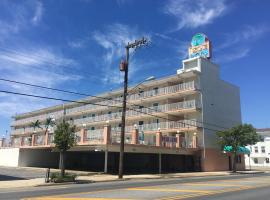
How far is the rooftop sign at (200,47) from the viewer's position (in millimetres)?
48219

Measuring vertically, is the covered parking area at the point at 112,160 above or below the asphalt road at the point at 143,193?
above

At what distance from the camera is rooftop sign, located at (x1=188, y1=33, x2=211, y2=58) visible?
48.2 m

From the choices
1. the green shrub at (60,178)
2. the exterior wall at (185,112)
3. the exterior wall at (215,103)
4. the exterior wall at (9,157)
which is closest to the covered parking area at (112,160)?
the exterior wall at (185,112)

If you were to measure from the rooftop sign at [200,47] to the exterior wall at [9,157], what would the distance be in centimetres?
3055

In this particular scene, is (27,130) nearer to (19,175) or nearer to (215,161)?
(215,161)

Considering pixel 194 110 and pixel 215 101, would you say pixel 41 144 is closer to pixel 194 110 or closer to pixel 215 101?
pixel 194 110

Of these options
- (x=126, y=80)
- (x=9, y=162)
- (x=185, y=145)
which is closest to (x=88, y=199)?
(x=126, y=80)

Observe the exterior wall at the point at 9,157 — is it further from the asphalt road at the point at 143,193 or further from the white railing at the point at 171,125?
the asphalt road at the point at 143,193

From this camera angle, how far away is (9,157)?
160ft

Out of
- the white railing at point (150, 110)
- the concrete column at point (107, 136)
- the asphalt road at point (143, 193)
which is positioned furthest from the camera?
the white railing at point (150, 110)

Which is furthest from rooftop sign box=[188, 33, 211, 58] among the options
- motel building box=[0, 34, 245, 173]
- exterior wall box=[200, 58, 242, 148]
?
exterior wall box=[200, 58, 242, 148]

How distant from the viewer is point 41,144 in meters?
41.8

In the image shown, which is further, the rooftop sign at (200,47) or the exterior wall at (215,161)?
the rooftop sign at (200,47)

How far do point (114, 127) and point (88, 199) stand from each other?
1627 inches
